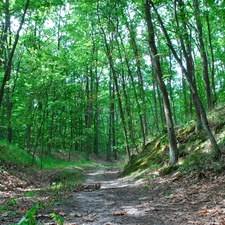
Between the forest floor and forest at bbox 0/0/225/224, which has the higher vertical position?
forest at bbox 0/0/225/224

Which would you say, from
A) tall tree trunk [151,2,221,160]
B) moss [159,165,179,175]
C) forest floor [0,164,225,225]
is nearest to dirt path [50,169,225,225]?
forest floor [0,164,225,225]

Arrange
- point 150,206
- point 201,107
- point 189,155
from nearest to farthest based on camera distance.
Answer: point 150,206
point 201,107
point 189,155

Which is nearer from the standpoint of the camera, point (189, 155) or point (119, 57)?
point (189, 155)

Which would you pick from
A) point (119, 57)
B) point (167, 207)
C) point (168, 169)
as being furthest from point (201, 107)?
point (119, 57)

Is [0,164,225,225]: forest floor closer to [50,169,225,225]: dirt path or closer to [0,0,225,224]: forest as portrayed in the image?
[50,169,225,225]: dirt path

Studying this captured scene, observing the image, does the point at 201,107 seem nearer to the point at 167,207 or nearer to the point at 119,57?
the point at 167,207

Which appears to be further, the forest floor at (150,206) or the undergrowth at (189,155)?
the undergrowth at (189,155)

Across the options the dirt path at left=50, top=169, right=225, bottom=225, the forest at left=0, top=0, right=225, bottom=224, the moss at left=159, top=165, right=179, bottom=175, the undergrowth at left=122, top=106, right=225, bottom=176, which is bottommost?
the dirt path at left=50, top=169, right=225, bottom=225

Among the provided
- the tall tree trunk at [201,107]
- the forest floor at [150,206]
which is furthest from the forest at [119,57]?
the forest floor at [150,206]

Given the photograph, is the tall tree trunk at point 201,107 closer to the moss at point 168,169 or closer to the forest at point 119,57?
the forest at point 119,57

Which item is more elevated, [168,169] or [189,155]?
[189,155]

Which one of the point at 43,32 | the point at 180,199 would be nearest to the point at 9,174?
the point at 180,199

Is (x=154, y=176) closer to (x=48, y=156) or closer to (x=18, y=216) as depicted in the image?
(x=18, y=216)

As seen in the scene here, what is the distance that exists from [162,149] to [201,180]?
219 inches
